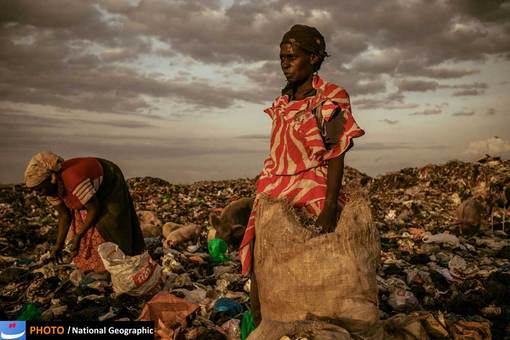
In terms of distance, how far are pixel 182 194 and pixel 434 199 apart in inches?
260

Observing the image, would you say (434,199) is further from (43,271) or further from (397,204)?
(43,271)

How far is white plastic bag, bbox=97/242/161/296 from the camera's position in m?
4.04

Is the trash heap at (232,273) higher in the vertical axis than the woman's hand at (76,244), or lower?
lower

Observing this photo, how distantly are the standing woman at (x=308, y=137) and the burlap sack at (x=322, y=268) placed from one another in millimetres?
107

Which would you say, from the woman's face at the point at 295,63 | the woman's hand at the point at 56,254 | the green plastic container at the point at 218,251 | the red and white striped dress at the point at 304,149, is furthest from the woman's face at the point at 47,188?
the woman's face at the point at 295,63

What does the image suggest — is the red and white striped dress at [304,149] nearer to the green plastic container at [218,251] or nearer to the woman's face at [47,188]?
the woman's face at [47,188]

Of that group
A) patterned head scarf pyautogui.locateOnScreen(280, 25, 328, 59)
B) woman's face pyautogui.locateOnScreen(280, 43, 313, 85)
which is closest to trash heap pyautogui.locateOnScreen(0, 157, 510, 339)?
woman's face pyautogui.locateOnScreen(280, 43, 313, 85)

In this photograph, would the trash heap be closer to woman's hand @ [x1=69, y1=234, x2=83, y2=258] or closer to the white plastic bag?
the white plastic bag

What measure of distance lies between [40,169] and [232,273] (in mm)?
2286

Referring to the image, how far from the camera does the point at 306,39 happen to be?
2.30 m

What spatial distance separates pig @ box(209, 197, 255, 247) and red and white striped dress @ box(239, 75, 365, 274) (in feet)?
13.2

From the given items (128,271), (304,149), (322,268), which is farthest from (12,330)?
(304,149)

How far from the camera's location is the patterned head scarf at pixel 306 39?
2.30m

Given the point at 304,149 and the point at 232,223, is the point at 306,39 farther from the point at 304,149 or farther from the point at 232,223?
the point at 232,223
